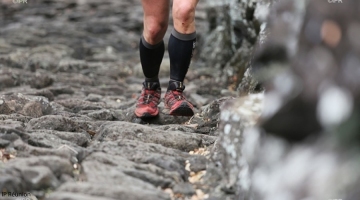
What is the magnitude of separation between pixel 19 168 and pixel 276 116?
1.36 metres

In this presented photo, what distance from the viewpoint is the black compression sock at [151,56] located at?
563cm

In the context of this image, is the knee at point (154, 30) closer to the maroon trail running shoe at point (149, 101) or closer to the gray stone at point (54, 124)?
the maroon trail running shoe at point (149, 101)

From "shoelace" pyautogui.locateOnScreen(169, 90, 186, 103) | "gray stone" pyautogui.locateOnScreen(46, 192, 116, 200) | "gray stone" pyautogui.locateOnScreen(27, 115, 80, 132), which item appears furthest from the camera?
"shoelace" pyautogui.locateOnScreen(169, 90, 186, 103)

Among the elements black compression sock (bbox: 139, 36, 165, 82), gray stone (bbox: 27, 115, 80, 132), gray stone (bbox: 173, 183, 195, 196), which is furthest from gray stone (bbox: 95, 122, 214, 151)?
black compression sock (bbox: 139, 36, 165, 82)

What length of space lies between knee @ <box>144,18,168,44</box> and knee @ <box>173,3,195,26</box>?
0.19 metres

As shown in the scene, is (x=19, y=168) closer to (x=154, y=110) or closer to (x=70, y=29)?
(x=154, y=110)

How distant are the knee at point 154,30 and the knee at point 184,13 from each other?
186 millimetres

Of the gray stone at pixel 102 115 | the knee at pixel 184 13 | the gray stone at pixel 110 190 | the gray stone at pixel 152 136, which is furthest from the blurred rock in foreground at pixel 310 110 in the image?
the gray stone at pixel 102 115

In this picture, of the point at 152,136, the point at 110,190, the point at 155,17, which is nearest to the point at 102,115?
the point at 155,17

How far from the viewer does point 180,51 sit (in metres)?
5.36

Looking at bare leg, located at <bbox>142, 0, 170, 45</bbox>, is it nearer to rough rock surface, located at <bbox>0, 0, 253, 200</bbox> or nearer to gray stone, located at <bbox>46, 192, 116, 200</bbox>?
rough rock surface, located at <bbox>0, 0, 253, 200</bbox>

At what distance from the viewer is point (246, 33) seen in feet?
30.2

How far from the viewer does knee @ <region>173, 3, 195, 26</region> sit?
5.07 m

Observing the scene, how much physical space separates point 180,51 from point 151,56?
40 cm
